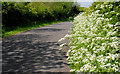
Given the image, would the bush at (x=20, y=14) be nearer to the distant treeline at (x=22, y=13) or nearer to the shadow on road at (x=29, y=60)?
the distant treeline at (x=22, y=13)

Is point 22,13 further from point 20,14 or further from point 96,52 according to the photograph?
point 96,52

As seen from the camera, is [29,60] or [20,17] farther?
[20,17]

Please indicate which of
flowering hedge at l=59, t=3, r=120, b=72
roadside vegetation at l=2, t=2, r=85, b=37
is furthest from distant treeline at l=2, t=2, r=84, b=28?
flowering hedge at l=59, t=3, r=120, b=72

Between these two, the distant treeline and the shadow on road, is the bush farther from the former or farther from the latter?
the shadow on road

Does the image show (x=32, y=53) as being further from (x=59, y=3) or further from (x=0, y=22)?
(x=59, y=3)

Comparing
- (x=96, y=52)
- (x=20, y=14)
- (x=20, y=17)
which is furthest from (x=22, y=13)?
(x=96, y=52)

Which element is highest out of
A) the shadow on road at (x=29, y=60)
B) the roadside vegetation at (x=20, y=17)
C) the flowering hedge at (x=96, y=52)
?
the roadside vegetation at (x=20, y=17)

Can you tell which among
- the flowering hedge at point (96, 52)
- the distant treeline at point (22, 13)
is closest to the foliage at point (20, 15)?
the distant treeline at point (22, 13)

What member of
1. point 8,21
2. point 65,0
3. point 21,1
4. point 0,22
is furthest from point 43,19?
point 65,0

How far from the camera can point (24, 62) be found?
20.9ft

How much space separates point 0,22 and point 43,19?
1232 centimetres

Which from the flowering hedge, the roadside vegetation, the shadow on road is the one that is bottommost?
the shadow on road

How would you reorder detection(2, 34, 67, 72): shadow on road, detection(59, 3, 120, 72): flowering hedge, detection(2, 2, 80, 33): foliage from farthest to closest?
detection(2, 2, 80, 33): foliage < detection(2, 34, 67, 72): shadow on road < detection(59, 3, 120, 72): flowering hedge

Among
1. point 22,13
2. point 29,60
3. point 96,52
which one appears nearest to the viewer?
point 96,52
